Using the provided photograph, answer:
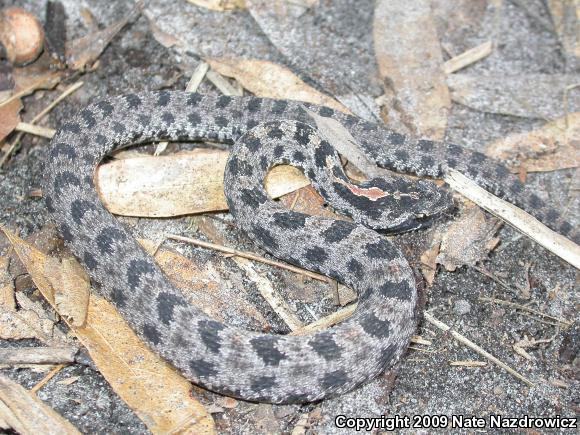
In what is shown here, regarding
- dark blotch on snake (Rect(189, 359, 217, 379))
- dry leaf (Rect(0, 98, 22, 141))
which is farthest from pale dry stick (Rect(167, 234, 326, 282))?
dry leaf (Rect(0, 98, 22, 141))

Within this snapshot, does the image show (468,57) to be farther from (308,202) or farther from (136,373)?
(136,373)

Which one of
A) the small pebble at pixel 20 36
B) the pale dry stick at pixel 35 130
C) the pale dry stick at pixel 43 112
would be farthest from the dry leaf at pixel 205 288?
the small pebble at pixel 20 36

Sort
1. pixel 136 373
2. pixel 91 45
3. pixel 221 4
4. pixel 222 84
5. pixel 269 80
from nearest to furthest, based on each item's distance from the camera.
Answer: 1. pixel 136 373
2. pixel 269 80
3. pixel 222 84
4. pixel 91 45
5. pixel 221 4

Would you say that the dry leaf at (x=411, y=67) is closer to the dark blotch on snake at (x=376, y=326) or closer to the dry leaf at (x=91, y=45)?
the dark blotch on snake at (x=376, y=326)

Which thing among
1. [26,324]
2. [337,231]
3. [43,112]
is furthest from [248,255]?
[43,112]

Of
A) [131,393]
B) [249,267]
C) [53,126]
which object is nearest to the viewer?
[131,393]

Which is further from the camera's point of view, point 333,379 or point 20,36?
point 20,36

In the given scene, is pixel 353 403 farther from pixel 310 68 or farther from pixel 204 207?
pixel 310 68

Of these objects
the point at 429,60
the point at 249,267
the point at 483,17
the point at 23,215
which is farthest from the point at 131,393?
the point at 483,17
